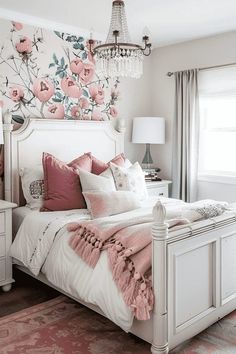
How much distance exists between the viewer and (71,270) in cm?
265

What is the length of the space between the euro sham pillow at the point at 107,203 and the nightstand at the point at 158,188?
1208mm

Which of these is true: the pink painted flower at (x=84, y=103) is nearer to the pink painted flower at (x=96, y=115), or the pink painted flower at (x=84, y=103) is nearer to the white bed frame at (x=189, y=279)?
the pink painted flower at (x=96, y=115)

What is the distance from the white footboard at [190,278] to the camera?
7.13 feet

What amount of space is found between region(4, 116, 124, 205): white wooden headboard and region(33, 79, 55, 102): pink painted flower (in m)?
0.27

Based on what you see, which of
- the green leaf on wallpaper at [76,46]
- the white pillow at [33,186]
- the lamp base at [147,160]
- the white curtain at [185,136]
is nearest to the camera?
the white pillow at [33,186]

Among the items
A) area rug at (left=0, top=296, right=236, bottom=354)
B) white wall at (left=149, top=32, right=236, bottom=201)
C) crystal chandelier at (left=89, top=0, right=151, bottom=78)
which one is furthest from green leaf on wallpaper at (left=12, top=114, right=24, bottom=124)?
white wall at (left=149, top=32, right=236, bottom=201)

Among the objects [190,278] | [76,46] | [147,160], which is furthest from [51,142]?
[190,278]

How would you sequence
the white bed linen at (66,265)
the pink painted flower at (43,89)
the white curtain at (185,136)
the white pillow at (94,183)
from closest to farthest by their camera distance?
1. the white bed linen at (66,265)
2. the white pillow at (94,183)
3. the pink painted flower at (43,89)
4. the white curtain at (185,136)

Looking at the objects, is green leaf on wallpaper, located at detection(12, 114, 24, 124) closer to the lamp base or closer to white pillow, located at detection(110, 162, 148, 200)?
white pillow, located at detection(110, 162, 148, 200)

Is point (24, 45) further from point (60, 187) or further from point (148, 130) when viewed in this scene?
point (148, 130)

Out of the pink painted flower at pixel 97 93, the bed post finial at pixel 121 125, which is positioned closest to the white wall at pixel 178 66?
the bed post finial at pixel 121 125

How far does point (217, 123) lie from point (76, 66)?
1.72 metres

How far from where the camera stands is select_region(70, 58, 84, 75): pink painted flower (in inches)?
163

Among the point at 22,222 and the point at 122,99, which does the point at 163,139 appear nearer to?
the point at 122,99
